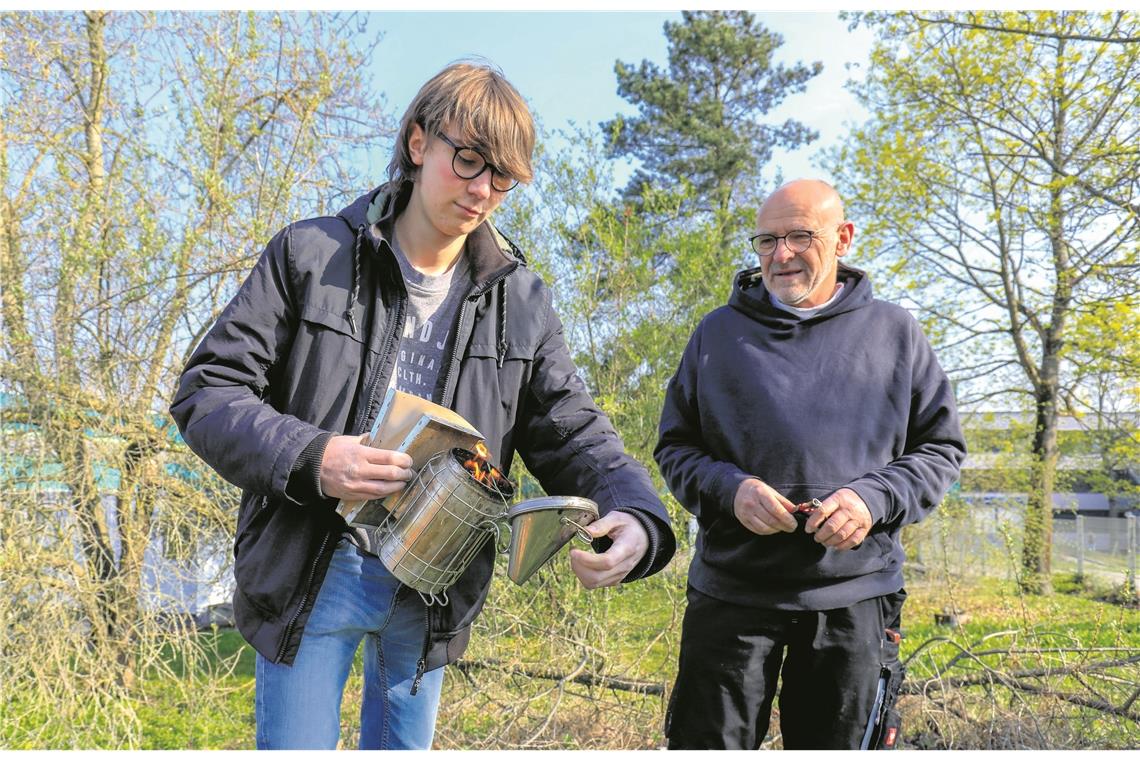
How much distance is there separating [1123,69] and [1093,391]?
4.56 m

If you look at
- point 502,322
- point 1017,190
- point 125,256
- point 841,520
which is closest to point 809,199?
point 841,520

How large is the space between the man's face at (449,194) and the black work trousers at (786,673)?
1297 mm

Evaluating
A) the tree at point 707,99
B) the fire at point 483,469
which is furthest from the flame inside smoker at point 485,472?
the tree at point 707,99

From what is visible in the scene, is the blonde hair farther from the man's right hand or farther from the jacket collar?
the man's right hand

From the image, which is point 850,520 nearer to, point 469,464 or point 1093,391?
point 469,464

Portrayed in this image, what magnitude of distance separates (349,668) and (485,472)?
0.51 m

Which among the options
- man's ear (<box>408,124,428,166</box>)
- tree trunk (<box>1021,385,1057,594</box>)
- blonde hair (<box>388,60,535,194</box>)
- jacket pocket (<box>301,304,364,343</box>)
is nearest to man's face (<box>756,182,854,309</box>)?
blonde hair (<box>388,60,535,194</box>)

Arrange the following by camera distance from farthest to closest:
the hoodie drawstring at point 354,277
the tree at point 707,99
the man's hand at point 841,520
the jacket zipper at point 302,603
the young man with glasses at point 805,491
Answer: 1. the tree at point 707,99
2. the young man with glasses at point 805,491
3. the man's hand at point 841,520
4. the hoodie drawstring at point 354,277
5. the jacket zipper at point 302,603

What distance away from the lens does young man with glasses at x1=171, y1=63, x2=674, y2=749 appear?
1547 millimetres

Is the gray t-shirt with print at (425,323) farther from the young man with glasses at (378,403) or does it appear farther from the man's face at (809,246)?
the man's face at (809,246)

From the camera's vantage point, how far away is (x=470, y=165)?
5.73 ft

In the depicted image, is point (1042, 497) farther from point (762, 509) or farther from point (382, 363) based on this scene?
point (382, 363)

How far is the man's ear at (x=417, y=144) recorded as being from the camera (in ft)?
6.04

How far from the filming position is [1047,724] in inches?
147
